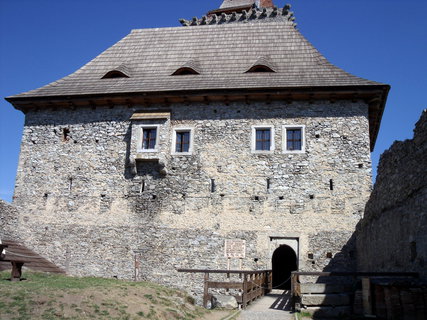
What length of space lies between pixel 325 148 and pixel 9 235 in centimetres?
1242

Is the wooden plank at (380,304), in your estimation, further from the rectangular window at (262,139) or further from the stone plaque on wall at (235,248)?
the rectangular window at (262,139)

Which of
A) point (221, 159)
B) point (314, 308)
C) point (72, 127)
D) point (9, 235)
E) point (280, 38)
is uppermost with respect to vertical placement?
point (280, 38)

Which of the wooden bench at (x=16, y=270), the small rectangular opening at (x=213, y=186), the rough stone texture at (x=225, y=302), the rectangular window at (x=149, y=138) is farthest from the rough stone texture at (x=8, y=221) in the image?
the rough stone texture at (x=225, y=302)

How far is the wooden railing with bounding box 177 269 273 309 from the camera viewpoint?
12.1m

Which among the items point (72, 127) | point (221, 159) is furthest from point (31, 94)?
point (221, 159)

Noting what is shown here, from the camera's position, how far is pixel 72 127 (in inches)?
728

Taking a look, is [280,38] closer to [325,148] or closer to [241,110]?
[241,110]

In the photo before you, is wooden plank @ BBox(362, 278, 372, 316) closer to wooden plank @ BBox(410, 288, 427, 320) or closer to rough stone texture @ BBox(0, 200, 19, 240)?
wooden plank @ BBox(410, 288, 427, 320)

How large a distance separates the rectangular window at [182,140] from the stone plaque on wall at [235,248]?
3920mm

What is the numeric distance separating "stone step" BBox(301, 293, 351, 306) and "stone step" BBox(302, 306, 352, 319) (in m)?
0.11

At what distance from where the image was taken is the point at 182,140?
1759cm

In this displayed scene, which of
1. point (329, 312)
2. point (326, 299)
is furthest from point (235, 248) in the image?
point (329, 312)

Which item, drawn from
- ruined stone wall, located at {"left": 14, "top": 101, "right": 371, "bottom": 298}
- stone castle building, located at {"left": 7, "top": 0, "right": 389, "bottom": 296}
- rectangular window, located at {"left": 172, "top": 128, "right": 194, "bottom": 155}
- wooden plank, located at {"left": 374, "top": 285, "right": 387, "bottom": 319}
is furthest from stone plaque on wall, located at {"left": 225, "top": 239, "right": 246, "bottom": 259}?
wooden plank, located at {"left": 374, "top": 285, "right": 387, "bottom": 319}

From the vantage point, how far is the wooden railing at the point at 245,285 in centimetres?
1209
